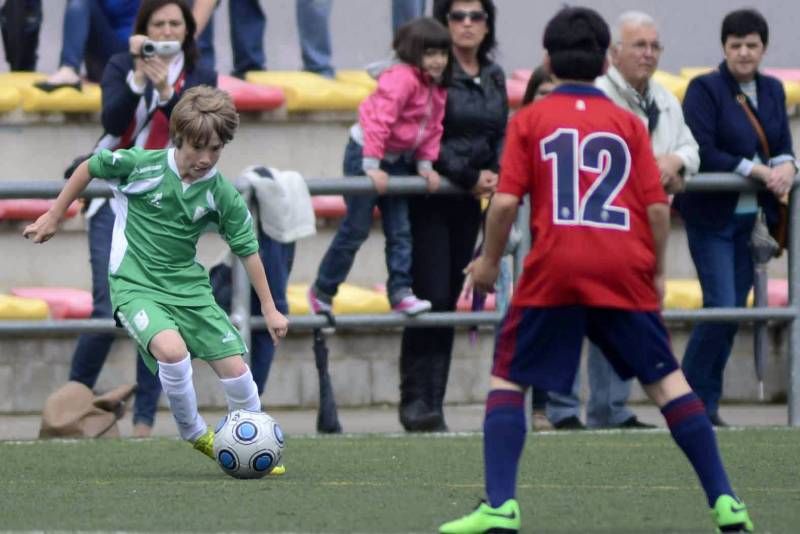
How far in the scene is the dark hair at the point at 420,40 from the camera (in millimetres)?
9773

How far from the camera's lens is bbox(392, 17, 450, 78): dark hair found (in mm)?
9773

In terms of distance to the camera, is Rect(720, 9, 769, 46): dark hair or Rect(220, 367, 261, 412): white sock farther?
Rect(720, 9, 769, 46): dark hair

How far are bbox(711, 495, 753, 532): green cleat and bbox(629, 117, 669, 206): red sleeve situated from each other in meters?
0.88

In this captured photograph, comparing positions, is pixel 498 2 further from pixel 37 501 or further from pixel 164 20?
pixel 37 501

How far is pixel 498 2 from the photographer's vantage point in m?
15.1

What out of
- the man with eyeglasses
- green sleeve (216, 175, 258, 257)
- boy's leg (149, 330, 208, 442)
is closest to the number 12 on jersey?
green sleeve (216, 175, 258, 257)

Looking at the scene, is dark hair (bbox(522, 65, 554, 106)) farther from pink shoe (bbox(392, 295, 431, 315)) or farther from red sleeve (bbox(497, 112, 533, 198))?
red sleeve (bbox(497, 112, 533, 198))

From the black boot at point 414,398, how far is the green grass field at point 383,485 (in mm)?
376

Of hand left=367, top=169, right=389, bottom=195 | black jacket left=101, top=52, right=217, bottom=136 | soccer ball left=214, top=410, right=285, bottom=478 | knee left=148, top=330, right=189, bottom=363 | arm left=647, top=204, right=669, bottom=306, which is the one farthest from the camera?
hand left=367, top=169, right=389, bottom=195

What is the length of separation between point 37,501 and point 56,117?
586 centimetres

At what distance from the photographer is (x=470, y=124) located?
10000 millimetres

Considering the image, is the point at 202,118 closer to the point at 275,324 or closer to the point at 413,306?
the point at 275,324

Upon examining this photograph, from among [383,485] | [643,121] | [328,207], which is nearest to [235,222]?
[383,485]

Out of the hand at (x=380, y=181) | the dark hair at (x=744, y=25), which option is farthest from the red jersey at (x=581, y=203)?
the dark hair at (x=744, y=25)
